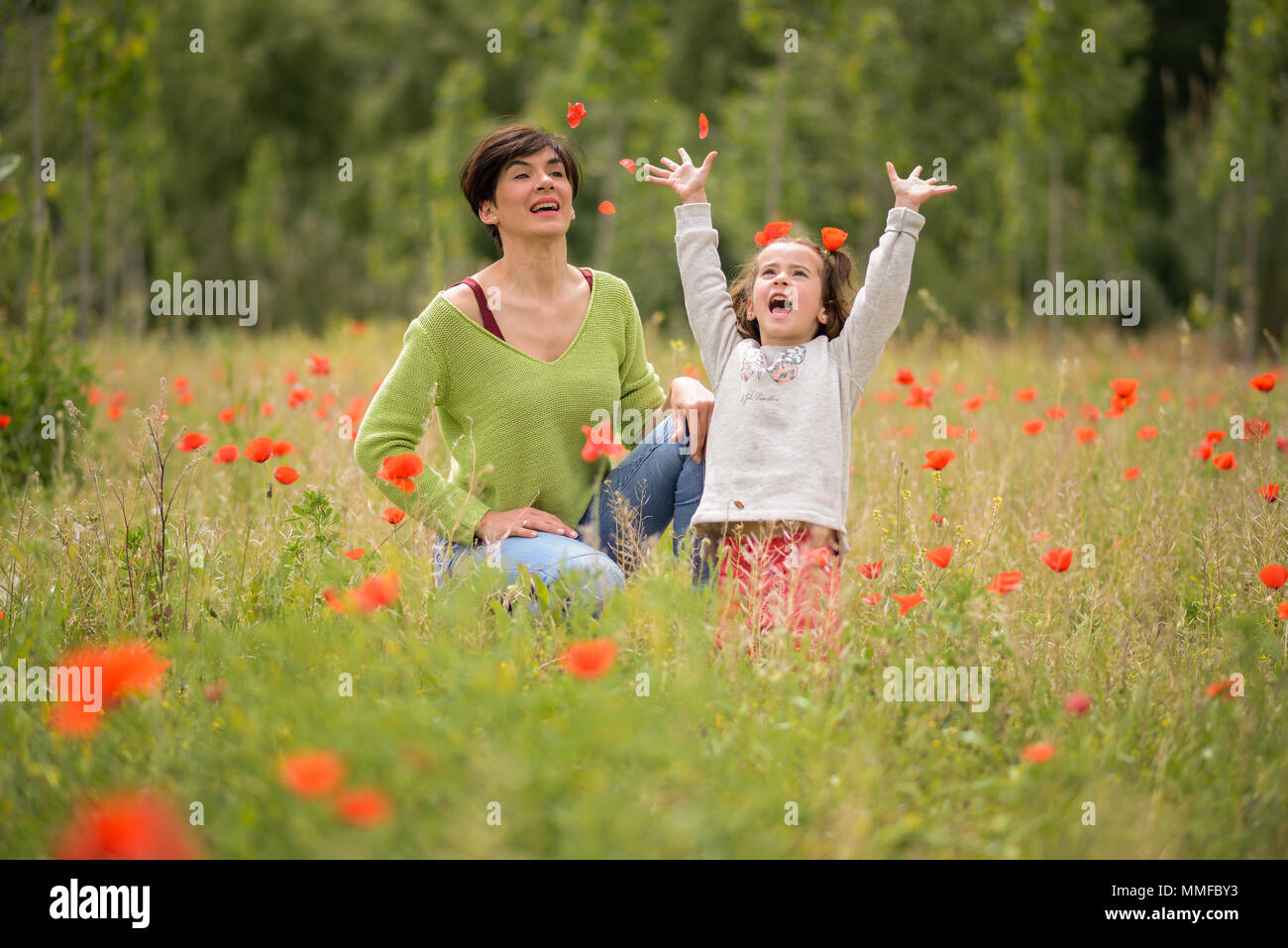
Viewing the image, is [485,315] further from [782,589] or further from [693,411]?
[782,589]

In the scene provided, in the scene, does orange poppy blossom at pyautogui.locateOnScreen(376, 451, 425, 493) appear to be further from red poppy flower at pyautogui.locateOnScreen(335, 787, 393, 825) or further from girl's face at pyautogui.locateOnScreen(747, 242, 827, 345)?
red poppy flower at pyautogui.locateOnScreen(335, 787, 393, 825)

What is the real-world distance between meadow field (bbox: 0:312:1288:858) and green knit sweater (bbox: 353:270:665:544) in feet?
0.82

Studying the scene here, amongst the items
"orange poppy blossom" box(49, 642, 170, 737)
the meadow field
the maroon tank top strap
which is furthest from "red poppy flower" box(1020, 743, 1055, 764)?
the maroon tank top strap

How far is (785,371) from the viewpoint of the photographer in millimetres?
2723

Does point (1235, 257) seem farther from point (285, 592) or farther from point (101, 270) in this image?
point (101, 270)

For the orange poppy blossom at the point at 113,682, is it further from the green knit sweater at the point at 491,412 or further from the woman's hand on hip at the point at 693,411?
the woman's hand on hip at the point at 693,411

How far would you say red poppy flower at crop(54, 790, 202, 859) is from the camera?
1.32 meters

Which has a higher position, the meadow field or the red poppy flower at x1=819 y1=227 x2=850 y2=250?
the red poppy flower at x1=819 y1=227 x2=850 y2=250

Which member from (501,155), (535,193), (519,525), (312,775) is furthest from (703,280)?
(312,775)

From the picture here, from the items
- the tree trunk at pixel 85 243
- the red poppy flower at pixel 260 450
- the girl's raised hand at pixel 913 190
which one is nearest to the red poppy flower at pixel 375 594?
the red poppy flower at pixel 260 450

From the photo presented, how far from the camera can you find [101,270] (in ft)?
51.5

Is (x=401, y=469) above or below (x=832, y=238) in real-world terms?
below

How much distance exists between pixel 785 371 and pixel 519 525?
2.67 feet
